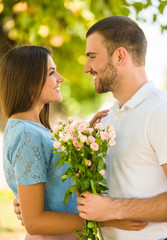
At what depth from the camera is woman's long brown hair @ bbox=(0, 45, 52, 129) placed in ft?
8.37

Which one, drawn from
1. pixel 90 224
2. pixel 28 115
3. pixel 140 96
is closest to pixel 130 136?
pixel 140 96

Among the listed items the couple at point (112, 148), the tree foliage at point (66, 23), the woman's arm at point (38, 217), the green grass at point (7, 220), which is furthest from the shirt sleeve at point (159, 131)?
the green grass at point (7, 220)

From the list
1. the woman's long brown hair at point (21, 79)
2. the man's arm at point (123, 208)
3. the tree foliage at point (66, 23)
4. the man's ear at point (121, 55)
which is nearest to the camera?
the man's arm at point (123, 208)

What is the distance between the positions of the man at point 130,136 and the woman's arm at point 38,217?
20 cm

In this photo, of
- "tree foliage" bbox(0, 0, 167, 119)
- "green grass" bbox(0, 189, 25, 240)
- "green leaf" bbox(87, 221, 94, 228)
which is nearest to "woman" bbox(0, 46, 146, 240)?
"green leaf" bbox(87, 221, 94, 228)

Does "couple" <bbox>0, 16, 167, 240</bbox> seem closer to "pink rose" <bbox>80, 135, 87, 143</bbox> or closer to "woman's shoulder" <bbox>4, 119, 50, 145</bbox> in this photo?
"woman's shoulder" <bbox>4, 119, 50, 145</bbox>

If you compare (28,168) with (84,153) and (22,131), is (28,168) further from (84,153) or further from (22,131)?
(84,153)

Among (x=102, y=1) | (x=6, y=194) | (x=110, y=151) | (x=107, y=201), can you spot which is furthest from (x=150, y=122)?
(x=6, y=194)

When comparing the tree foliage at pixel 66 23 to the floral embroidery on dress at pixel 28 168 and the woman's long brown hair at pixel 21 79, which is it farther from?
the floral embroidery on dress at pixel 28 168

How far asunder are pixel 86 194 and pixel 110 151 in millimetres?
382

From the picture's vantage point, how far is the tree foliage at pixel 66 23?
4.41 meters

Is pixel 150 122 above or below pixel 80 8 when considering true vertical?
below

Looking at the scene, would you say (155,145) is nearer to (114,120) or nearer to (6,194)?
(114,120)

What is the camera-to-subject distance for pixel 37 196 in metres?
2.22
